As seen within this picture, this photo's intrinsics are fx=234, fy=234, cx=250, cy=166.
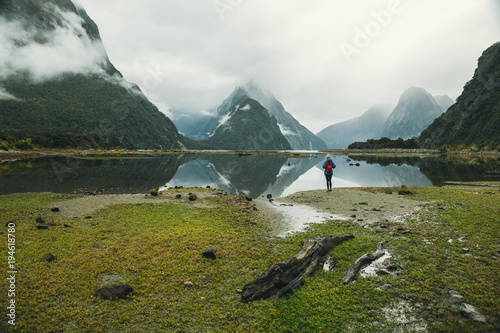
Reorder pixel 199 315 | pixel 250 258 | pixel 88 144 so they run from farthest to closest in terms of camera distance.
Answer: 1. pixel 88 144
2. pixel 250 258
3. pixel 199 315

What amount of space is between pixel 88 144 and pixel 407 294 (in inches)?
7325

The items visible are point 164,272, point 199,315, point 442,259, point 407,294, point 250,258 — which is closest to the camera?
point 199,315

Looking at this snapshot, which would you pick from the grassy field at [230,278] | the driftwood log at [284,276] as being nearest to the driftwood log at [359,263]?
the grassy field at [230,278]

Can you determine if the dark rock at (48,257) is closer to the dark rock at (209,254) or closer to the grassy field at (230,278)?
the grassy field at (230,278)

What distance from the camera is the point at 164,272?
30.4 feet

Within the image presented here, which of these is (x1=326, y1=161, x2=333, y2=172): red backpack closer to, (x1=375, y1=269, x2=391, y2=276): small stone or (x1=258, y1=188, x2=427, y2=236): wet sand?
(x1=258, y1=188, x2=427, y2=236): wet sand

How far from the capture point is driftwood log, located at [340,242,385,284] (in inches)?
341

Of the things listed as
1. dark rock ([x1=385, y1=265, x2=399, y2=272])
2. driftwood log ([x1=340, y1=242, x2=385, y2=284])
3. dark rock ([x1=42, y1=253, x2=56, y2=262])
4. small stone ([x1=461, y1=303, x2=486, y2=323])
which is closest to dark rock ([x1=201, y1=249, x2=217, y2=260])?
driftwood log ([x1=340, y1=242, x2=385, y2=284])

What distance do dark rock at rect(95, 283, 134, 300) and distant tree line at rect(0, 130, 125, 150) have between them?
122m

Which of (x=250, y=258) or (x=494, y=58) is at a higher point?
(x=494, y=58)

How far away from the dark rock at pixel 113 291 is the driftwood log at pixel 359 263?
753cm

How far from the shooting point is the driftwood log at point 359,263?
8.66m

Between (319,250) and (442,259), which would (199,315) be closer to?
(319,250)

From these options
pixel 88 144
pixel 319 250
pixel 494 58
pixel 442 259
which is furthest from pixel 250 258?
pixel 494 58
